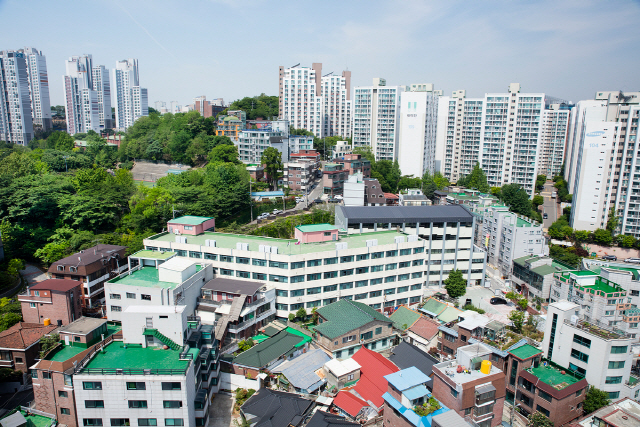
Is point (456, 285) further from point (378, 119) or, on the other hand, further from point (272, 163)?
point (378, 119)

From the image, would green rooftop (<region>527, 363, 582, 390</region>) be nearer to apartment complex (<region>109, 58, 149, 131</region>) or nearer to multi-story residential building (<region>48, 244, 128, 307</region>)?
multi-story residential building (<region>48, 244, 128, 307</region>)

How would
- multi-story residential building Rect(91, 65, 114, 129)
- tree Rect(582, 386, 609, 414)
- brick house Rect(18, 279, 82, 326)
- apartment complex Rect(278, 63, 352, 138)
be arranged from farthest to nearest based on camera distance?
multi-story residential building Rect(91, 65, 114, 129), apartment complex Rect(278, 63, 352, 138), brick house Rect(18, 279, 82, 326), tree Rect(582, 386, 609, 414)

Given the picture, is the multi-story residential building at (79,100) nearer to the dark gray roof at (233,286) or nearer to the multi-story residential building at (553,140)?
Result: the dark gray roof at (233,286)

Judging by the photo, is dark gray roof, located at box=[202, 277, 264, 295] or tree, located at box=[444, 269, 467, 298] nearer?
dark gray roof, located at box=[202, 277, 264, 295]

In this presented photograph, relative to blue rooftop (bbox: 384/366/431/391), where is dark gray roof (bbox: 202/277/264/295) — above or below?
above

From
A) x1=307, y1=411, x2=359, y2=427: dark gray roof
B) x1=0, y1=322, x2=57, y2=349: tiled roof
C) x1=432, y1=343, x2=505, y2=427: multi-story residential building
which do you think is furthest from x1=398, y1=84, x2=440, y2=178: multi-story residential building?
x1=0, y1=322, x2=57, y2=349: tiled roof

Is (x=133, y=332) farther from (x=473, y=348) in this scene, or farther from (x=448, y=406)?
(x=473, y=348)


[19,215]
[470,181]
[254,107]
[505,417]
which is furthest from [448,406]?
[254,107]
